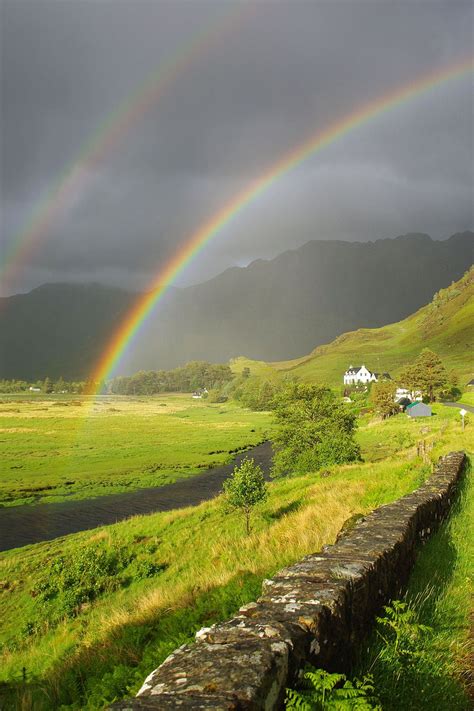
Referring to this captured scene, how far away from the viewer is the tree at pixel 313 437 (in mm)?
47031

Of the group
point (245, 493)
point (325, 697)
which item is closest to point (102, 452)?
point (245, 493)

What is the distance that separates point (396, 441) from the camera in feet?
219

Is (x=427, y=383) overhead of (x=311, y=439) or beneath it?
overhead

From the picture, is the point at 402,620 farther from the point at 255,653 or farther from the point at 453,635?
the point at 255,653

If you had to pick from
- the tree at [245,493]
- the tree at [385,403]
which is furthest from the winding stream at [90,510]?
the tree at [385,403]

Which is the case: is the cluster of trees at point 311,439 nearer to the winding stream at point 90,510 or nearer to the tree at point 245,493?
the tree at point 245,493

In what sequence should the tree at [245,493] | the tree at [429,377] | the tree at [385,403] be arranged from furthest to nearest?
1. the tree at [429,377]
2. the tree at [385,403]
3. the tree at [245,493]

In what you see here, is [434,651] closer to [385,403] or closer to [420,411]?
[420,411]

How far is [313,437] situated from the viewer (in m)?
52.8

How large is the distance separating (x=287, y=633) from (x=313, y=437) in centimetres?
4964

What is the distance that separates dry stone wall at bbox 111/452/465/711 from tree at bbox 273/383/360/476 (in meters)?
39.6

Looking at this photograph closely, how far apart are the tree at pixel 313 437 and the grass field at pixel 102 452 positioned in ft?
52.9

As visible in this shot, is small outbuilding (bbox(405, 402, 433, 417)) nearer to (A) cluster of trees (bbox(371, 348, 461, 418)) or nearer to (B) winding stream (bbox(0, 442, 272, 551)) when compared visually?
(A) cluster of trees (bbox(371, 348, 461, 418))

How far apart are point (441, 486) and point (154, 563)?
1732 centimetres
